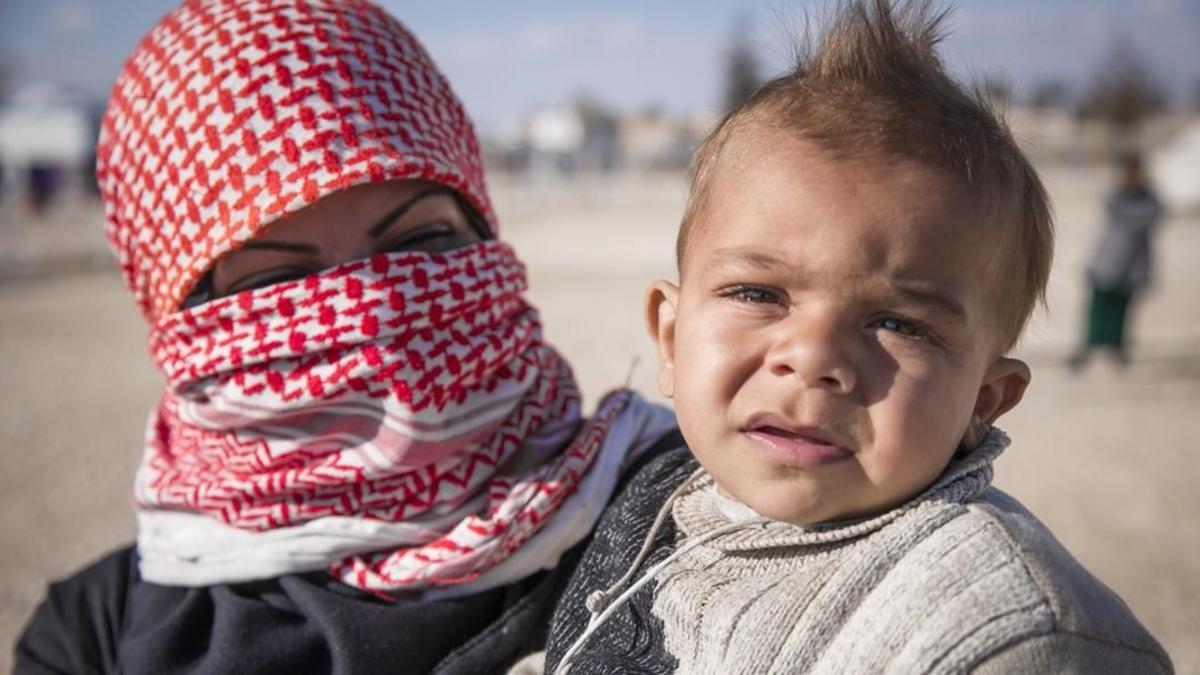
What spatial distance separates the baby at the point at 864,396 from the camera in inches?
39.2

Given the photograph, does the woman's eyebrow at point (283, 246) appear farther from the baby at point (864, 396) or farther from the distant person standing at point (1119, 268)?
the distant person standing at point (1119, 268)

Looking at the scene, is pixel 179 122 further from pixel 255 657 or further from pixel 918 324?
pixel 918 324

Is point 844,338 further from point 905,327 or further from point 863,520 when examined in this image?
point 863,520

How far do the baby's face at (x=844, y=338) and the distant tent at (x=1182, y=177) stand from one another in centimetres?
2797

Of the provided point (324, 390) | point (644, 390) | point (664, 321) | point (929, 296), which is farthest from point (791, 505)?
point (644, 390)

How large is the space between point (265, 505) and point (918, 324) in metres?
1.11

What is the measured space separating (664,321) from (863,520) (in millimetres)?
441

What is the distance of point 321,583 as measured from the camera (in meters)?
1.65

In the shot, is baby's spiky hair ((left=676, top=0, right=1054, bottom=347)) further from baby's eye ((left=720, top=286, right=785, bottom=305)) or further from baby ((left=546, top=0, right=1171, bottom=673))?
baby's eye ((left=720, top=286, right=785, bottom=305))

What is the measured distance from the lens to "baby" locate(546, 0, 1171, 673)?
1.00 metres

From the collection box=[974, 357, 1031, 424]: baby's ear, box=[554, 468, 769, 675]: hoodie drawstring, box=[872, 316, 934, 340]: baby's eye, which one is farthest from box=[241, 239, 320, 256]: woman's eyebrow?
box=[974, 357, 1031, 424]: baby's ear

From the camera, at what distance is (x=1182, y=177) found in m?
26.7

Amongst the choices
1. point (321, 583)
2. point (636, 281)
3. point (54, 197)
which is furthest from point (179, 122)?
point (54, 197)

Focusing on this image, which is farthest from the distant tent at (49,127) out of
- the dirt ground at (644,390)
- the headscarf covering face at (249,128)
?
the headscarf covering face at (249,128)
